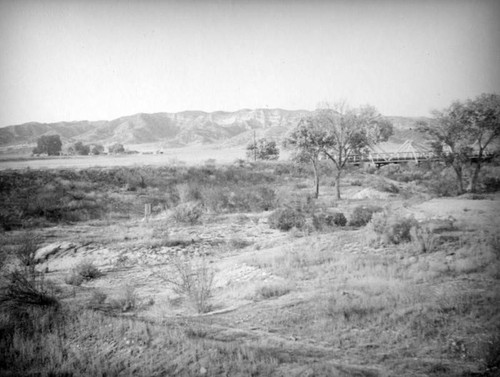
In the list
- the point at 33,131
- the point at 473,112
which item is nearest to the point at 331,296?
the point at 473,112

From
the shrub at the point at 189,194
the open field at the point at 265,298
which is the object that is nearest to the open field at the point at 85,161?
the shrub at the point at 189,194

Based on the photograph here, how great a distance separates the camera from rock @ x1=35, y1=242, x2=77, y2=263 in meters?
12.9

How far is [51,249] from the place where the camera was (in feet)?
44.4

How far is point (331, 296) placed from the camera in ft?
23.1

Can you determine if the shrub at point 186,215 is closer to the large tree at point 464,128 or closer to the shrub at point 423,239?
the shrub at point 423,239

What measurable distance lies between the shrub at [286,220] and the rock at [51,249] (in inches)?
387

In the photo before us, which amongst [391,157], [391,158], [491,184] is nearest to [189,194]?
[491,184]

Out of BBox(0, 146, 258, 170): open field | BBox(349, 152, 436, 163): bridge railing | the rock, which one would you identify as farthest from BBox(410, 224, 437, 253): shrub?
BBox(349, 152, 436, 163): bridge railing

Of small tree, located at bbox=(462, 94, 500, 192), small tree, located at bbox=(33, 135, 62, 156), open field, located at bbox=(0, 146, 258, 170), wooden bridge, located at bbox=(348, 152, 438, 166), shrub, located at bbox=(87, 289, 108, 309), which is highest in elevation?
small tree, located at bbox=(33, 135, 62, 156)

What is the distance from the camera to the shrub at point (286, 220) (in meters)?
16.5

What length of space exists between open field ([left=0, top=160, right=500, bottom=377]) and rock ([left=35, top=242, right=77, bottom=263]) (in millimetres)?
89

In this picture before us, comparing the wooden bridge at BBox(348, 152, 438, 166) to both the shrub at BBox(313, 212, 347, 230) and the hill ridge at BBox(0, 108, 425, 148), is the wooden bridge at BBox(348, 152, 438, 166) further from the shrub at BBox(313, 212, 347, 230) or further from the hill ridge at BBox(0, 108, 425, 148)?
the hill ridge at BBox(0, 108, 425, 148)

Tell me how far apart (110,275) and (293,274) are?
6.45 metres

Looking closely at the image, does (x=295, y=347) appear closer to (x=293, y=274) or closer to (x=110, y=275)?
(x=293, y=274)
